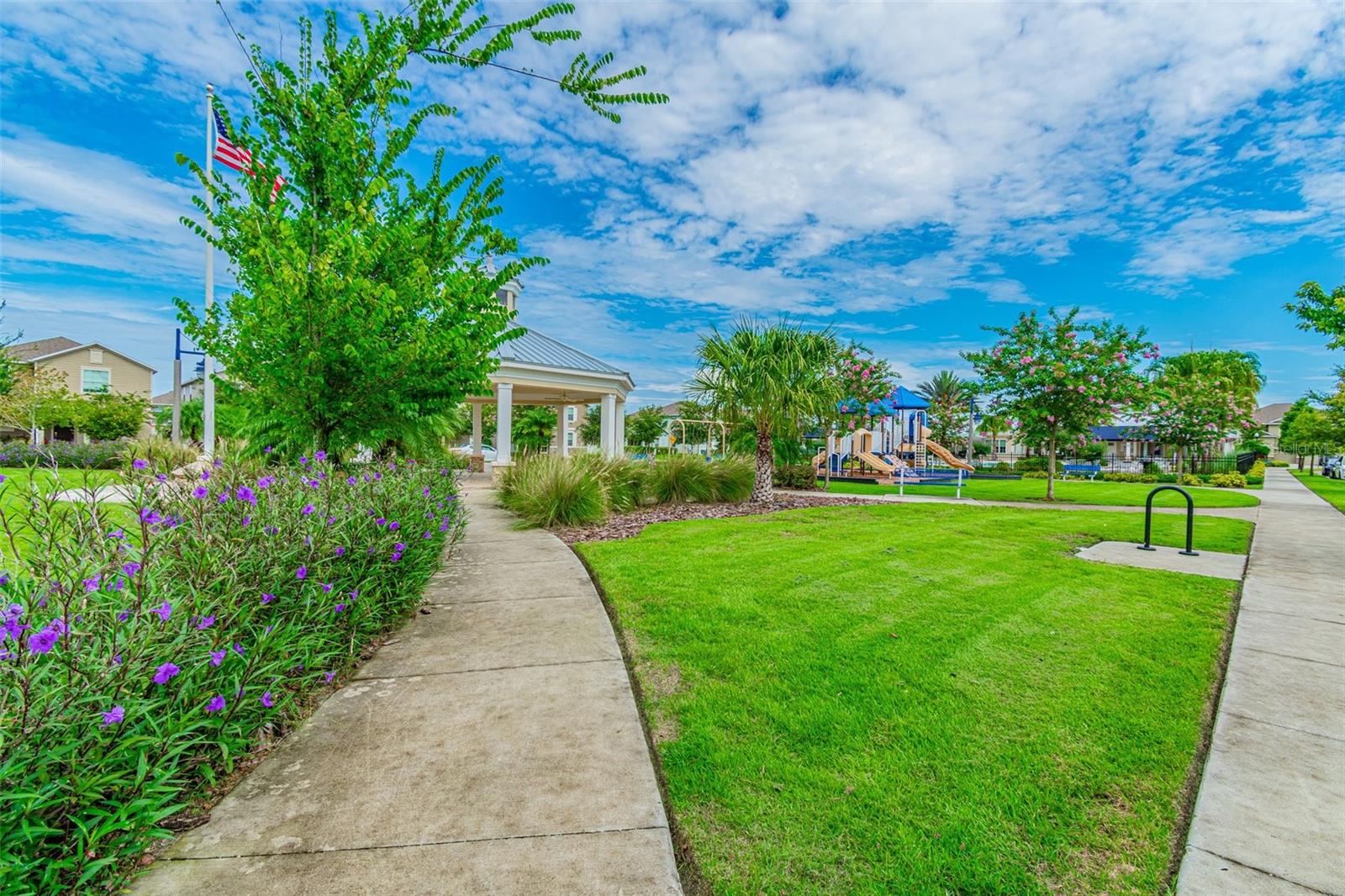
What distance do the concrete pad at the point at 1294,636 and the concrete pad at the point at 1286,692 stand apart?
155 millimetres

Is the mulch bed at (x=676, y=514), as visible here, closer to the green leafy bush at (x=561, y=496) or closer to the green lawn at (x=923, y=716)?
the green leafy bush at (x=561, y=496)

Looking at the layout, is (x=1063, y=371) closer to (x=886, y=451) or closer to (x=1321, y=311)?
(x=1321, y=311)

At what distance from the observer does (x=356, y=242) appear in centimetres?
477

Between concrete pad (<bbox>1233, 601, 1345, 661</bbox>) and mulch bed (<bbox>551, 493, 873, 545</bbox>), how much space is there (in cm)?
628

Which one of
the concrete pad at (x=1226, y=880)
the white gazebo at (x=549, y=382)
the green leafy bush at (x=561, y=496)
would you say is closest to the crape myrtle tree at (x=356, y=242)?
the green leafy bush at (x=561, y=496)

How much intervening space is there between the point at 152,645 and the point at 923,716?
3262mm

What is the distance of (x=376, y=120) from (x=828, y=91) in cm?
842

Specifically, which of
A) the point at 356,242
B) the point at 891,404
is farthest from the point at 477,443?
the point at 356,242

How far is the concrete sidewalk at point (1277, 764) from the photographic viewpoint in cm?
188

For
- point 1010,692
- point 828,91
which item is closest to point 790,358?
point 828,91

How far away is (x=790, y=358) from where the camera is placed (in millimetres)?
11445

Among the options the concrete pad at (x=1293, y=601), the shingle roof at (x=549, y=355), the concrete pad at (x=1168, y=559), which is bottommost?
the concrete pad at (x=1293, y=601)

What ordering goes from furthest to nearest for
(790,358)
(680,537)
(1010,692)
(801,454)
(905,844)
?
(801,454), (790,358), (680,537), (1010,692), (905,844)

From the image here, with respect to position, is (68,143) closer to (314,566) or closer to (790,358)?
(314,566)
